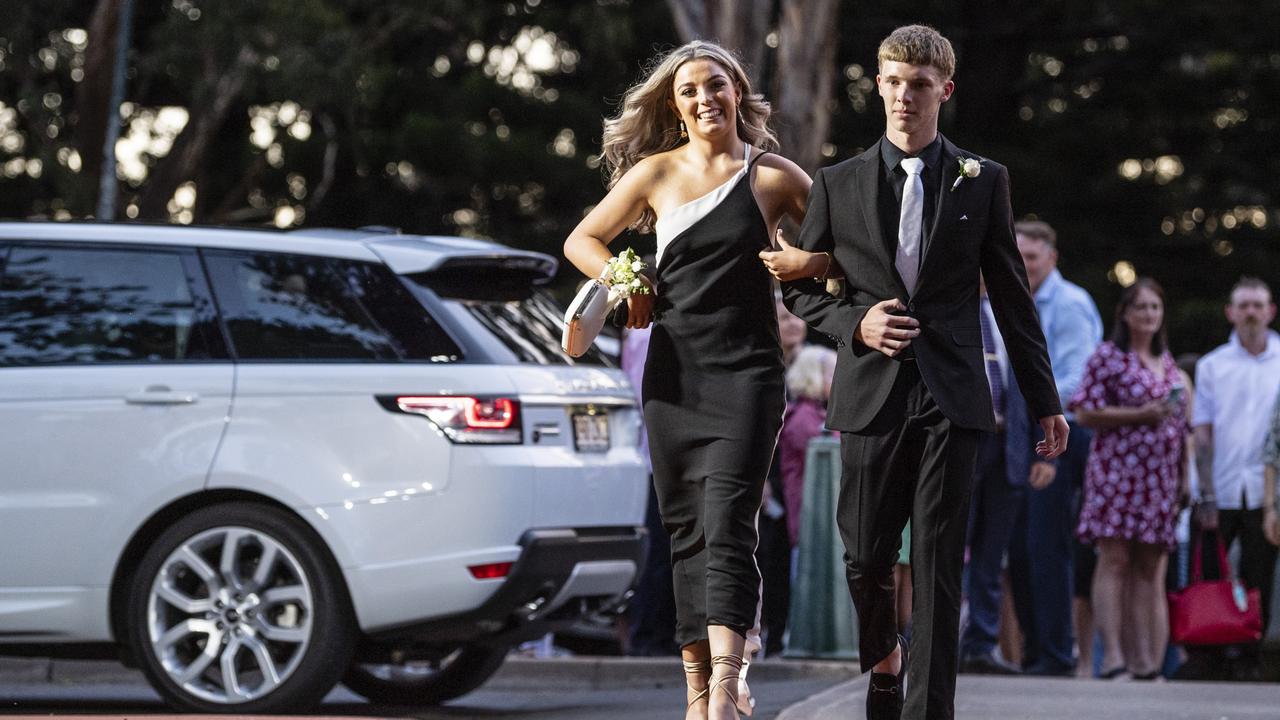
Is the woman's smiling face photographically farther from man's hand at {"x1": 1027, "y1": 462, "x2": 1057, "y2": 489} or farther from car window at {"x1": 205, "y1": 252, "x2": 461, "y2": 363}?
man's hand at {"x1": 1027, "y1": 462, "x2": 1057, "y2": 489}

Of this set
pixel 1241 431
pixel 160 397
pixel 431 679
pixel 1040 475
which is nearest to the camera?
pixel 160 397

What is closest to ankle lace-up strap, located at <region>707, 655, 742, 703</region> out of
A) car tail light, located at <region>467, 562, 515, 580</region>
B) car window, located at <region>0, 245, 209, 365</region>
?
car tail light, located at <region>467, 562, 515, 580</region>

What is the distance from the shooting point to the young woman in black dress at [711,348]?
5758 millimetres

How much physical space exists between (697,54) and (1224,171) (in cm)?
2318

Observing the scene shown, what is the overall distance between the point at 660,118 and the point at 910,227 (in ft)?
3.43

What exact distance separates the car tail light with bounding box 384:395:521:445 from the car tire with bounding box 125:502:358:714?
2.05 feet

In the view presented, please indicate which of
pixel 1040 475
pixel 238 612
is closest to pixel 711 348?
pixel 238 612

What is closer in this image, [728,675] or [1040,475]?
[728,675]

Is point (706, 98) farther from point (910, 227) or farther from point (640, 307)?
point (910, 227)

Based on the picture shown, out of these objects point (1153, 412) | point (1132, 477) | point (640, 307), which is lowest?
point (1132, 477)

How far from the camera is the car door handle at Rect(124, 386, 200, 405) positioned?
796cm

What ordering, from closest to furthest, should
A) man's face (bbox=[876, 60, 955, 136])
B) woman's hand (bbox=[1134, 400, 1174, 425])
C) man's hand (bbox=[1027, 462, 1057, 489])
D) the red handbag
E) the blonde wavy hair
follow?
man's face (bbox=[876, 60, 955, 136])
the blonde wavy hair
man's hand (bbox=[1027, 462, 1057, 489])
woman's hand (bbox=[1134, 400, 1174, 425])
the red handbag

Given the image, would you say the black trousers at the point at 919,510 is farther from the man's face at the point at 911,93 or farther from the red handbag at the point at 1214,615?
the red handbag at the point at 1214,615

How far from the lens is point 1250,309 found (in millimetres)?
11414
